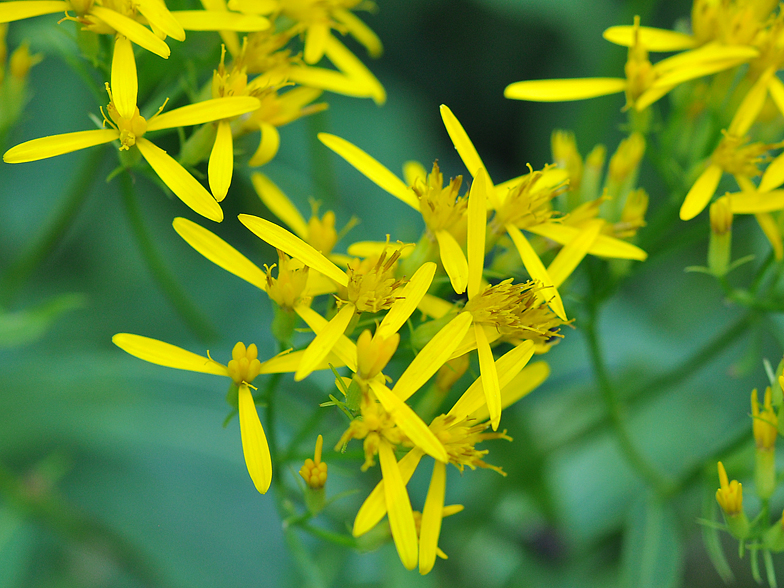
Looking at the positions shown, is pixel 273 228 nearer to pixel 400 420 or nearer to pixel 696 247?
pixel 400 420

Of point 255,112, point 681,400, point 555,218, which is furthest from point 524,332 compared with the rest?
point 681,400

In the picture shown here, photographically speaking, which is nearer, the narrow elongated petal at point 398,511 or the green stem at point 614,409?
the narrow elongated petal at point 398,511

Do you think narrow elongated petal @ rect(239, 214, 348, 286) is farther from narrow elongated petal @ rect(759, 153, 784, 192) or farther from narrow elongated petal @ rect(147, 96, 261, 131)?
narrow elongated petal @ rect(759, 153, 784, 192)

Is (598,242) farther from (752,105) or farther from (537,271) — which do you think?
(752,105)

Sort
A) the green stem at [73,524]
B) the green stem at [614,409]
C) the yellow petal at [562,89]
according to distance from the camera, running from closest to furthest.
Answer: the yellow petal at [562,89] → the green stem at [614,409] → the green stem at [73,524]

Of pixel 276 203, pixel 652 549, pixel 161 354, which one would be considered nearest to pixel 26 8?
pixel 276 203

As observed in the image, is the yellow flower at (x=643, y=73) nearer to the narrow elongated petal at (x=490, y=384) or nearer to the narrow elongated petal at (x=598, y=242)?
the narrow elongated petal at (x=598, y=242)

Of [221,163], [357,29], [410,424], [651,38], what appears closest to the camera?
[410,424]

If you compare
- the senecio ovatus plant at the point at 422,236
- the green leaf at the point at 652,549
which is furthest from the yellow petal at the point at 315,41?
the green leaf at the point at 652,549
